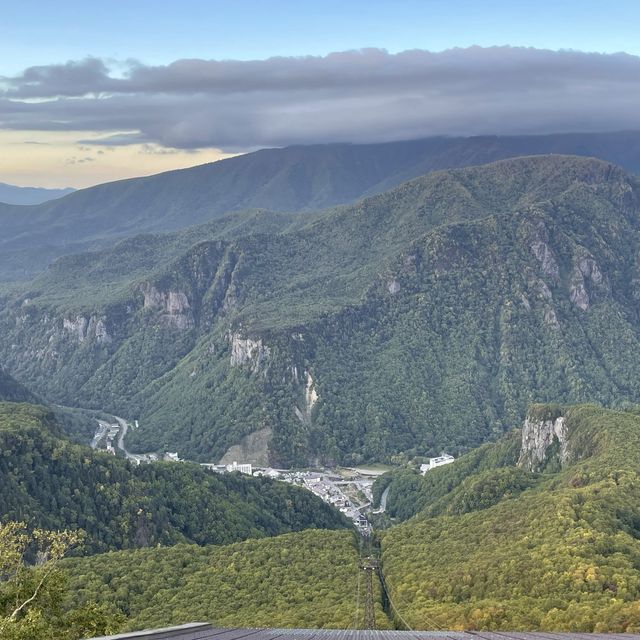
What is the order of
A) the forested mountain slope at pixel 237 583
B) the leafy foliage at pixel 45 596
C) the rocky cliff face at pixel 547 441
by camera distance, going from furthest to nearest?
1. the rocky cliff face at pixel 547 441
2. the forested mountain slope at pixel 237 583
3. the leafy foliage at pixel 45 596

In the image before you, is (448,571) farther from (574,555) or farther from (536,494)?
(536,494)

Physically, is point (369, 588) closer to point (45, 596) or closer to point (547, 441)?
point (45, 596)

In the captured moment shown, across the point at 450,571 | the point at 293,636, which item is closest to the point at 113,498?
the point at 450,571

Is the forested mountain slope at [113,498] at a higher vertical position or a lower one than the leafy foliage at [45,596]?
lower

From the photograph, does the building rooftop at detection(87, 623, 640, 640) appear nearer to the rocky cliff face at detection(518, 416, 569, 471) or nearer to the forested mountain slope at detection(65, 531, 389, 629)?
the forested mountain slope at detection(65, 531, 389, 629)

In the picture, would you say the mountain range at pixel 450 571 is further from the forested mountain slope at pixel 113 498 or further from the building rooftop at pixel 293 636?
the forested mountain slope at pixel 113 498

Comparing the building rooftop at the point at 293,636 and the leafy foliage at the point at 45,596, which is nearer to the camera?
the building rooftop at the point at 293,636

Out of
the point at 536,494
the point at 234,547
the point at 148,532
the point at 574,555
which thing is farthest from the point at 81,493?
the point at 574,555

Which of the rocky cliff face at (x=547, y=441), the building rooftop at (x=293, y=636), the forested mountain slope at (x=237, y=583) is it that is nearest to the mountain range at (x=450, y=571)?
the forested mountain slope at (x=237, y=583)
